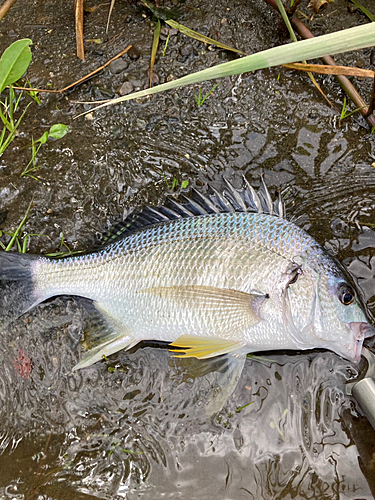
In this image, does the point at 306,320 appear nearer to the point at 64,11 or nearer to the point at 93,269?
the point at 93,269

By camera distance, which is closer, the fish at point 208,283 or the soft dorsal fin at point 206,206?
the fish at point 208,283

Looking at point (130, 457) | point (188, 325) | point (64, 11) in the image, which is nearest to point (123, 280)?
point (188, 325)

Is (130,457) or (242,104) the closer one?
(130,457)

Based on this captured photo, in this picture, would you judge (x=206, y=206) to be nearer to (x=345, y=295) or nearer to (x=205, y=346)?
(x=205, y=346)

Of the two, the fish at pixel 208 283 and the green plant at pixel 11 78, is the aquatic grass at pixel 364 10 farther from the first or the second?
the green plant at pixel 11 78

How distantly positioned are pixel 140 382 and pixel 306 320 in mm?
1140

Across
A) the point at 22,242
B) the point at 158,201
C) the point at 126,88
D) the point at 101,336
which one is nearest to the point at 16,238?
the point at 22,242

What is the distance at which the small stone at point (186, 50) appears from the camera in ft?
9.58

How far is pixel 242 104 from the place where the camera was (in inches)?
112

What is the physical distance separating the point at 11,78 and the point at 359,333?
8.91 ft

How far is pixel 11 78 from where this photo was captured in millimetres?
2650

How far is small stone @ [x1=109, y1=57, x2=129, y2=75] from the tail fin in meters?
1.47

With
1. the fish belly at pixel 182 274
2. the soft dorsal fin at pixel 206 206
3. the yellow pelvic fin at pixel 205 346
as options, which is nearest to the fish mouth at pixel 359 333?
the fish belly at pixel 182 274

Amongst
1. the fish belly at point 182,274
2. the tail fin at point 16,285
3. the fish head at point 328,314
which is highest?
the tail fin at point 16,285
